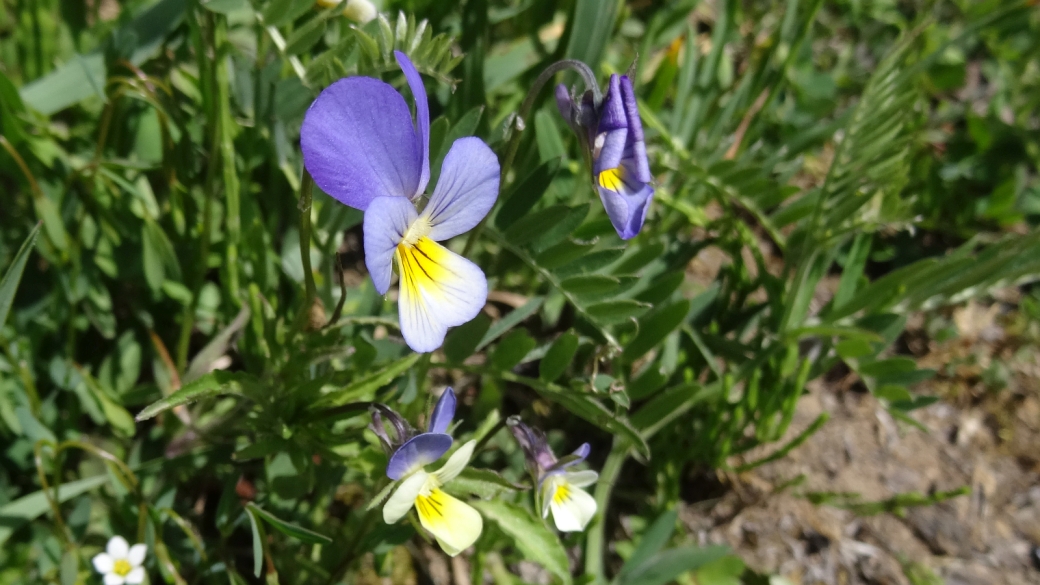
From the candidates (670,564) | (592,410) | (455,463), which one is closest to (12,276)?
(455,463)

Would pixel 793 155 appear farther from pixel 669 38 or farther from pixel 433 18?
pixel 433 18

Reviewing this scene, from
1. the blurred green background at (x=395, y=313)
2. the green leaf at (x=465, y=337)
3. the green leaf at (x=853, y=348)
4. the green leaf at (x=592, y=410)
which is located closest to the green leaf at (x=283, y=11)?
the blurred green background at (x=395, y=313)

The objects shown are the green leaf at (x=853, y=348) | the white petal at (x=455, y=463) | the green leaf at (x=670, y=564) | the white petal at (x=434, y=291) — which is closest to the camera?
the white petal at (x=434, y=291)

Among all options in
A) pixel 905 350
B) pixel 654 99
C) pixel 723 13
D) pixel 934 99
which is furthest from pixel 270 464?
pixel 934 99

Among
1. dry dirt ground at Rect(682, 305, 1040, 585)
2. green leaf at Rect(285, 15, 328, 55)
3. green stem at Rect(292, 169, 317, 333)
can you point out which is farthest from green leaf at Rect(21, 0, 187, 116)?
dry dirt ground at Rect(682, 305, 1040, 585)

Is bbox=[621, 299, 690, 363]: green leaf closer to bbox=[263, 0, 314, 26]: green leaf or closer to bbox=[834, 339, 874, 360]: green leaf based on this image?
bbox=[834, 339, 874, 360]: green leaf

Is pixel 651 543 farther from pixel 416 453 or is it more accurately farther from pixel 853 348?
pixel 416 453

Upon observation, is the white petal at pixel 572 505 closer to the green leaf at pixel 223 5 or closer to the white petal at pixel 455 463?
the white petal at pixel 455 463
